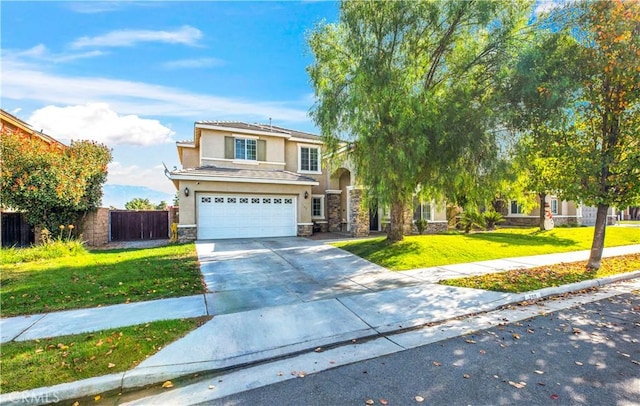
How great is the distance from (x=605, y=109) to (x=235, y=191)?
46.6 ft

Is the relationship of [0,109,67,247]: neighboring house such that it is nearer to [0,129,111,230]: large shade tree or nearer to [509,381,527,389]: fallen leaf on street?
[0,129,111,230]: large shade tree

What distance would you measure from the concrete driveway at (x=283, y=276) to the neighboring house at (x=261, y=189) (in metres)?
3.74

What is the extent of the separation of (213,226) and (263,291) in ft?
31.9

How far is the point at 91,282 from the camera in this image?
7.22 metres

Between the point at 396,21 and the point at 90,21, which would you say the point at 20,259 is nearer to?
the point at 90,21

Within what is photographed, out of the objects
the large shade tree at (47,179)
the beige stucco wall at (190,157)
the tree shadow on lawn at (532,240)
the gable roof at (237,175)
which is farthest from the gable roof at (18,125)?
the tree shadow on lawn at (532,240)

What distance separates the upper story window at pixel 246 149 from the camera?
17672mm

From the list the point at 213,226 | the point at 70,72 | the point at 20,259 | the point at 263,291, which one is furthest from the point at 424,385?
the point at 213,226

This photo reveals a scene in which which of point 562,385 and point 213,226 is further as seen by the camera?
point 213,226

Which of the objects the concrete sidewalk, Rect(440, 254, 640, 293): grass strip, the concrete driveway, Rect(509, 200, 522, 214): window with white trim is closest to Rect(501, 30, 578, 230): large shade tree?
Rect(440, 254, 640, 293): grass strip

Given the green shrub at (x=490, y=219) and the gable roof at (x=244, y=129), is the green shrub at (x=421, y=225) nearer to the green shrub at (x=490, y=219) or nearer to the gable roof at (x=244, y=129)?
the green shrub at (x=490, y=219)

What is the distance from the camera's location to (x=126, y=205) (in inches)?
1225

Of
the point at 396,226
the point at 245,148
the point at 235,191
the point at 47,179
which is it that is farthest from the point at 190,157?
the point at 396,226

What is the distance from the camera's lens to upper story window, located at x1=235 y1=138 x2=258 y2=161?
17.7 metres
